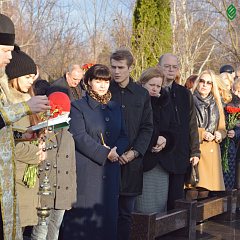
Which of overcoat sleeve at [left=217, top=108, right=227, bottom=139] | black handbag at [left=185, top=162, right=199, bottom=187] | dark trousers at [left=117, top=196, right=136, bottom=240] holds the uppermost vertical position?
overcoat sleeve at [left=217, top=108, right=227, bottom=139]

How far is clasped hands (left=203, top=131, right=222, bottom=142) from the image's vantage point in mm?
7527

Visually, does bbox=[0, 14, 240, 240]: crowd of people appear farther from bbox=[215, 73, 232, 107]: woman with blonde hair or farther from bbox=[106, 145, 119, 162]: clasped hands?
bbox=[215, 73, 232, 107]: woman with blonde hair

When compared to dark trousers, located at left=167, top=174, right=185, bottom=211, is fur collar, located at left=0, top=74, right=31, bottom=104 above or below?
above

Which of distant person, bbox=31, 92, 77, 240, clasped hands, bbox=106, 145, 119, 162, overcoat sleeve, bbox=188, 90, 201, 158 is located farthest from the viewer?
overcoat sleeve, bbox=188, 90, 201, 158

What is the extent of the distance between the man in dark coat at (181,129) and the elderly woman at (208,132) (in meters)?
0.41

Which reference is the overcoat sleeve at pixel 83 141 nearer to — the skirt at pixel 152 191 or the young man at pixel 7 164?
the skirt at pixel 152 191

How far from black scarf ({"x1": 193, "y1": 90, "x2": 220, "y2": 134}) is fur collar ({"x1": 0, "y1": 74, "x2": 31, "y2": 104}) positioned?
142 inches

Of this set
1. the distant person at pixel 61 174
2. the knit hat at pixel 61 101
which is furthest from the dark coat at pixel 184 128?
the knit hat at pixel 61 101

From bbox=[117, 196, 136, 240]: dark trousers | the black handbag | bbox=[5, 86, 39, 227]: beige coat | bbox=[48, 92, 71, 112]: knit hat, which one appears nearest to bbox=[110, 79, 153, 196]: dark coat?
bbox=[117, 196, 136, 240]: dark trousers

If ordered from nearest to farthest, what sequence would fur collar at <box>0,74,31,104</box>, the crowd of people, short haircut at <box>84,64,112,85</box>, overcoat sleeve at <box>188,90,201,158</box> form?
1. the crowd of people
2. fur collar at <box>0,74,31,104</box>
3. short haircut at <box>84,64,112,85</box>
4. overcoat sleeve at <box>188,90,201,158</box>

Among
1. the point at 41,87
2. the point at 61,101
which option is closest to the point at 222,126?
the point at 41,87

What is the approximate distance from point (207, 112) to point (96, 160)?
288 centimetres

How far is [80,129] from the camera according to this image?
17.5 feet

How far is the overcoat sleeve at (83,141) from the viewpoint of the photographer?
522 centimetres
